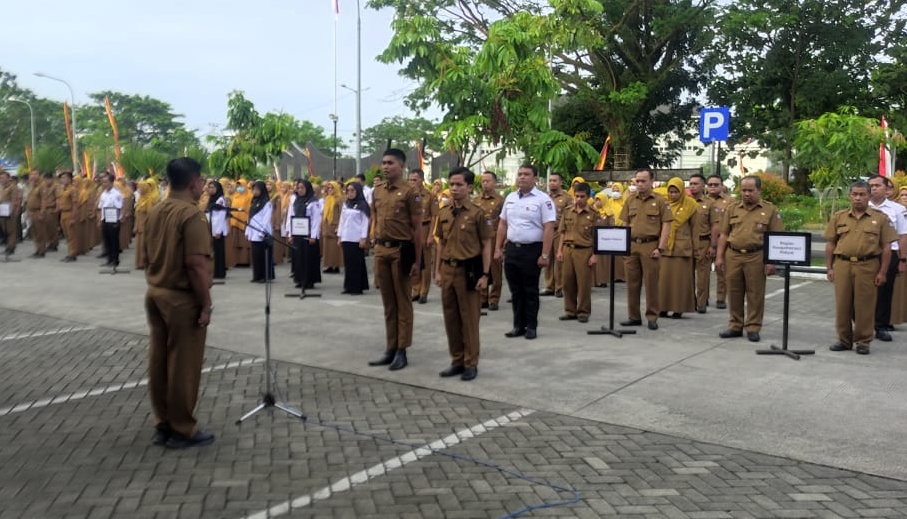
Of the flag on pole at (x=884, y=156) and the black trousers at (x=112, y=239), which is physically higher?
the flag on pole at (x=884, y=156)

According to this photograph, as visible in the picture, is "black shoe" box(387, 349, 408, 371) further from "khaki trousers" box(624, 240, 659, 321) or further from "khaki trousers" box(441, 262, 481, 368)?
"khaki trousers" box(624, 240, 659, 321)

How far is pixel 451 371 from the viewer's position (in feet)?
26.3

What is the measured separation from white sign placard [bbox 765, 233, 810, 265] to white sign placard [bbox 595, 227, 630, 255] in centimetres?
162

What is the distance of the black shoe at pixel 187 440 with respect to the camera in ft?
19.1

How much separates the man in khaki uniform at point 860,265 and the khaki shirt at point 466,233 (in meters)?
3.82

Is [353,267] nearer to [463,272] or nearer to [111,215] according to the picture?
[463,272]

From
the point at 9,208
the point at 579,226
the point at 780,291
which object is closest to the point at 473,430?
the point at 579,226

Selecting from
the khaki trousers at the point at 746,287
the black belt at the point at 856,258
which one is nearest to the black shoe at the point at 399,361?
the khaki trousers at the point at 746,287

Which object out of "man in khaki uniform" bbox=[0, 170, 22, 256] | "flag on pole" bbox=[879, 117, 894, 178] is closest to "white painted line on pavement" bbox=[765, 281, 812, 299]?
"flag on pole" bbox=[879, 117, 894, 178]

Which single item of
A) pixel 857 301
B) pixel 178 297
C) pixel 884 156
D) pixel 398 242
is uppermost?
pixel 884 156

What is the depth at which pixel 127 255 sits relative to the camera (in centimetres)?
2172

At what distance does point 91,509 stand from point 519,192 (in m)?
6.37

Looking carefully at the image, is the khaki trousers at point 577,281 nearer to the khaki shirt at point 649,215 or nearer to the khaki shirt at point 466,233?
the khaki shirt at point 649,215

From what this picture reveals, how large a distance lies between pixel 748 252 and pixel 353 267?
6516mm
